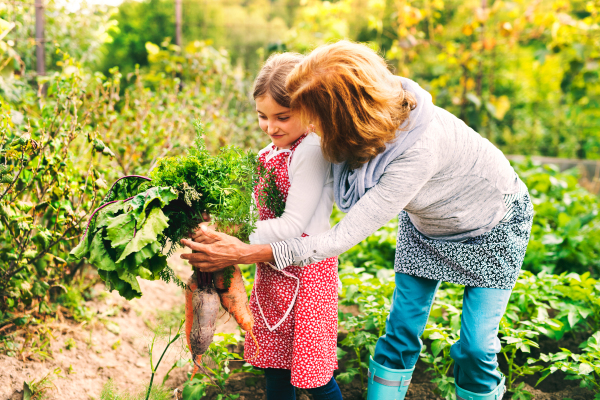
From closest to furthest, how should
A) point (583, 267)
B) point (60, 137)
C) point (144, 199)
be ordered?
point (144, 199) → point (60, 137) → point (583, 267)

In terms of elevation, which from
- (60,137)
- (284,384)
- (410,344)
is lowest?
(284,384)

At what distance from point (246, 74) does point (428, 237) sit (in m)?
4.34

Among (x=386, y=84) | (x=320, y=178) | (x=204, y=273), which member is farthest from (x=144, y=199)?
(x=386, y=84)

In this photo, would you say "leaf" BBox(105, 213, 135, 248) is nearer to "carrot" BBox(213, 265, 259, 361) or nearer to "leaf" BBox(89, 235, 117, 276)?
"leaf" BBox(89, 235, 117, 276)

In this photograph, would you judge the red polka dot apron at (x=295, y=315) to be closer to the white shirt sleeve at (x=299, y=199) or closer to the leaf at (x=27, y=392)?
the white shirt sleeve at (x=299, y=199)

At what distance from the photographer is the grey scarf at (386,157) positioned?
1.40m

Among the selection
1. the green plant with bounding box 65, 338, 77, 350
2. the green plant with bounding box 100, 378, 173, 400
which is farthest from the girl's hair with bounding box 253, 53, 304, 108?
the green plant with bounding box 65, 338, 77, 350

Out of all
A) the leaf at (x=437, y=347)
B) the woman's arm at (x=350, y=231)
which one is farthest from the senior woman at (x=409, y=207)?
the leaf at (x=437, y=347)

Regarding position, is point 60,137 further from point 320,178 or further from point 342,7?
point 342,7

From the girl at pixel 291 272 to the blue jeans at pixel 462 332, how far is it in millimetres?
272

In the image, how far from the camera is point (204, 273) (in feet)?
5.24

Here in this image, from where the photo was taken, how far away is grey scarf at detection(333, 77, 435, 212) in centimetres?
140

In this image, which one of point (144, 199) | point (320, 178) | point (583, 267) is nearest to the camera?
point (144, 199)

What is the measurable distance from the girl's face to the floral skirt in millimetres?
656
